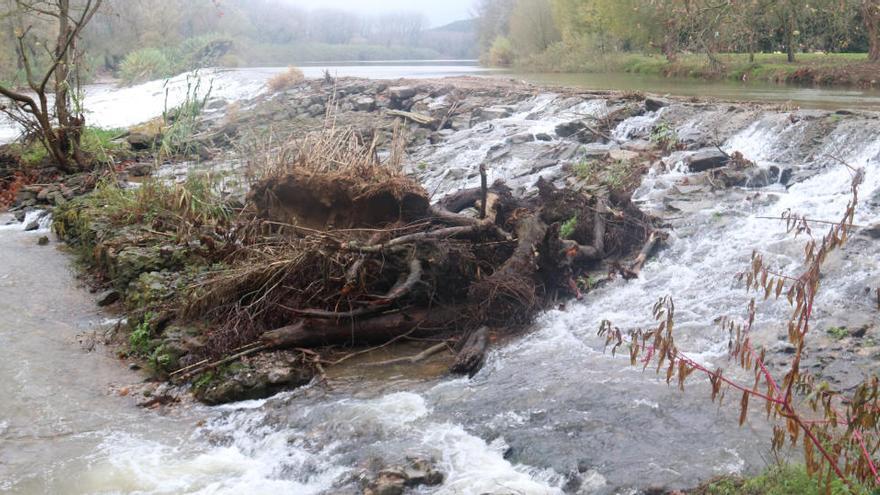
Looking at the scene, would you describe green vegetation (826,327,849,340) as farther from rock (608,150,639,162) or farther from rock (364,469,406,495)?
rock (608,150,639,162)

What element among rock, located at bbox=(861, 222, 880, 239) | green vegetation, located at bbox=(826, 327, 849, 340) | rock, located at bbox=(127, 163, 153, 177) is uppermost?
rock, located at bbox=(127, 163, 153, 177)

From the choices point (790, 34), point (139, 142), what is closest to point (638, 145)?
point (139, 142)

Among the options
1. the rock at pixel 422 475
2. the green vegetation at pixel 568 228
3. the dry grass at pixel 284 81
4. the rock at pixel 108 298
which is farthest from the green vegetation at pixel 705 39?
the dry grass at pixel 284 81

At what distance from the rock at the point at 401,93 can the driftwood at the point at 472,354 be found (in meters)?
14.7

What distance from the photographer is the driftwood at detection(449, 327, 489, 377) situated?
6191mm

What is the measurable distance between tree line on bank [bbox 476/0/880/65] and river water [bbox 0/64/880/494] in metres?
2.23

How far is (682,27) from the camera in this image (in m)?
9.08

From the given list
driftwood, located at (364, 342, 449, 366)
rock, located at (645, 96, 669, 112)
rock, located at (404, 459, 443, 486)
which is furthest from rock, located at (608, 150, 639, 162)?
rock, located at (404, 459, 443, 486)

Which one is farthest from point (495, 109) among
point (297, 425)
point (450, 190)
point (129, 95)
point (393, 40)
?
point (393, 40)

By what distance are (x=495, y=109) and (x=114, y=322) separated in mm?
11315

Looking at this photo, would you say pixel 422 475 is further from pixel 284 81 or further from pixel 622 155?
pixel 284 81

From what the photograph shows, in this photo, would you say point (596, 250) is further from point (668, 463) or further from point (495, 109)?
point (495, 109)

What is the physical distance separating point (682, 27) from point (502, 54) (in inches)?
1727

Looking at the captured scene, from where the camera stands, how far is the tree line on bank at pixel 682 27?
871 centimetres
